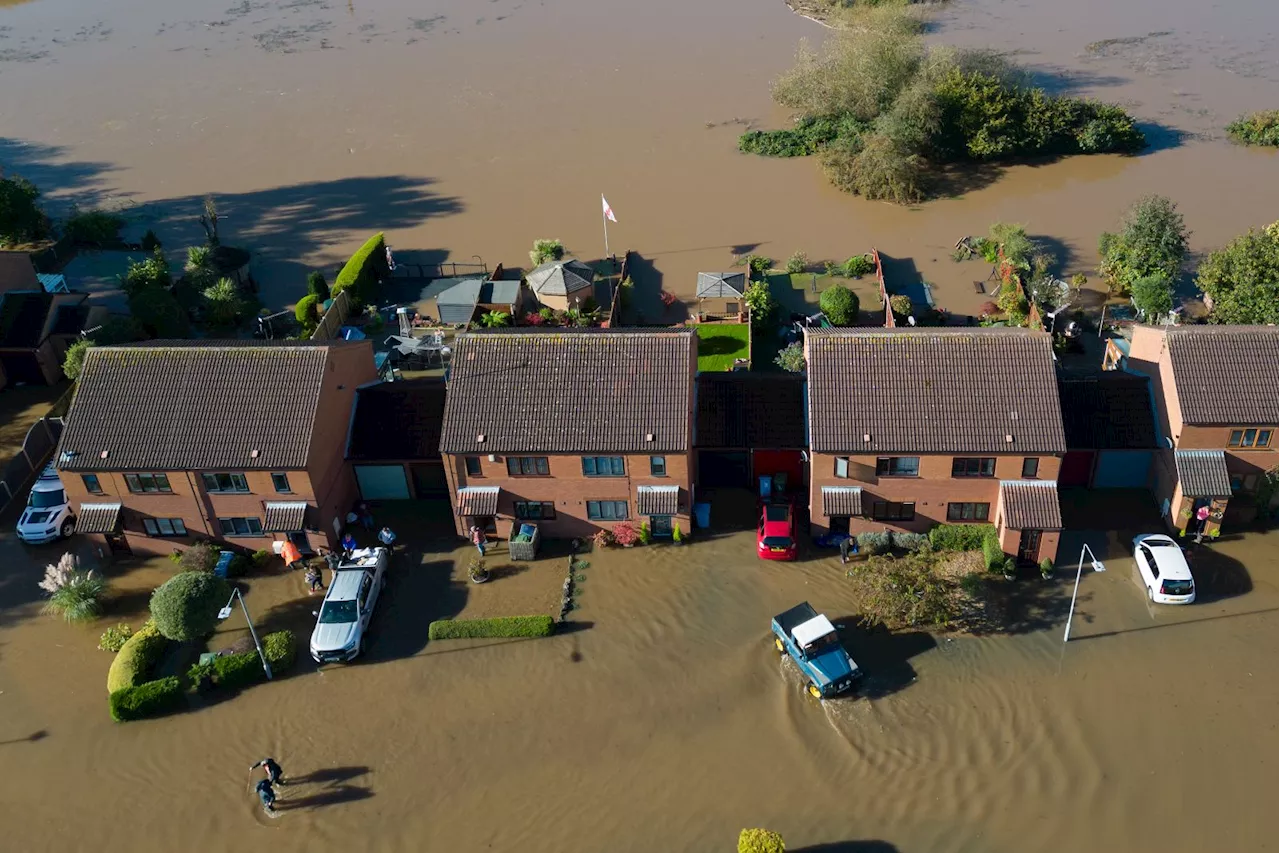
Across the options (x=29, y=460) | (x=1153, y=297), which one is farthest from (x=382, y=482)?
(x=1153, y=297)

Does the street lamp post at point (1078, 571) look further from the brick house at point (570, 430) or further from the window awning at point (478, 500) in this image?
the window awning at point (478, 500)

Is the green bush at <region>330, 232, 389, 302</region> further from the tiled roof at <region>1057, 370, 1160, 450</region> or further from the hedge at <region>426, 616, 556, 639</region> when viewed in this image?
the tiled roof at <region>1057, 370, 1160, 450</region>

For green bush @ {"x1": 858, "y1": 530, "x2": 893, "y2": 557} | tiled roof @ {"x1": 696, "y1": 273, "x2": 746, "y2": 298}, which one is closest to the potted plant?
green bush @ {"x1": 858, "y1": 530, "x2": 893, "y2": 557}

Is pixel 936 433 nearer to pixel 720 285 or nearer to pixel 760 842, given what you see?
pixel 760 842

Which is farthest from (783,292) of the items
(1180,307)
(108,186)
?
(108,186)

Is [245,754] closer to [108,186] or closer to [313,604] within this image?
[313,604]

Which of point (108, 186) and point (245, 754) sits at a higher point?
point (108, 186)
